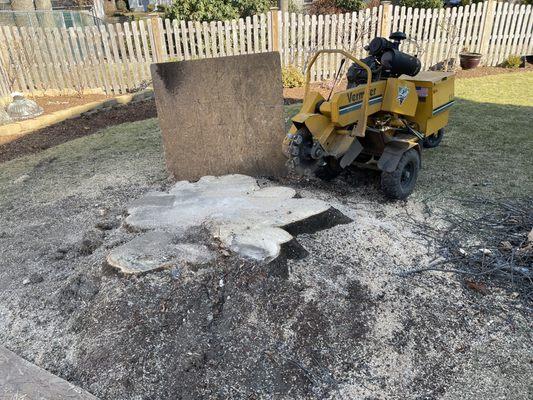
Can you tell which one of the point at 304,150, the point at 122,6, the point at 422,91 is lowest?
the point at 304,150

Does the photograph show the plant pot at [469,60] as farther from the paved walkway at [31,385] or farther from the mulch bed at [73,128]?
the paved walkway at [31,385]

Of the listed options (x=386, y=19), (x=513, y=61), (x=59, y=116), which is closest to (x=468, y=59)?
(x=513, y=61)

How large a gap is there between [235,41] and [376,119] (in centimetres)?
616

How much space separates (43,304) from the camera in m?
2.79

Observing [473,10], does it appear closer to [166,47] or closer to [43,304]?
[166,47]

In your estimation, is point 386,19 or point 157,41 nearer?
point 157,41

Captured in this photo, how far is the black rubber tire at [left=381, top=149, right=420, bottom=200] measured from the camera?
3717 mm

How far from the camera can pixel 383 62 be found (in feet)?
12.6

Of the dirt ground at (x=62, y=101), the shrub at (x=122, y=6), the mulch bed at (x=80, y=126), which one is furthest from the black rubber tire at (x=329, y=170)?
the shrub at (x=122, y=6)

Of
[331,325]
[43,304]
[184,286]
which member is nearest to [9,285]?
[43,304]

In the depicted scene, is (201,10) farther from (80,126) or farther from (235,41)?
(80,126)

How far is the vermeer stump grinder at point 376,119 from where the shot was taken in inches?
136

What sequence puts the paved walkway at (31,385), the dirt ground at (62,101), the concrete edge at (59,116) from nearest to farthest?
1. the paved walkway at (31,385)
2. the concrete edge at (59,116)
3. the dirt ground at (62,101)

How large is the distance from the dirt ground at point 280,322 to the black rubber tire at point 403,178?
1.09ft
